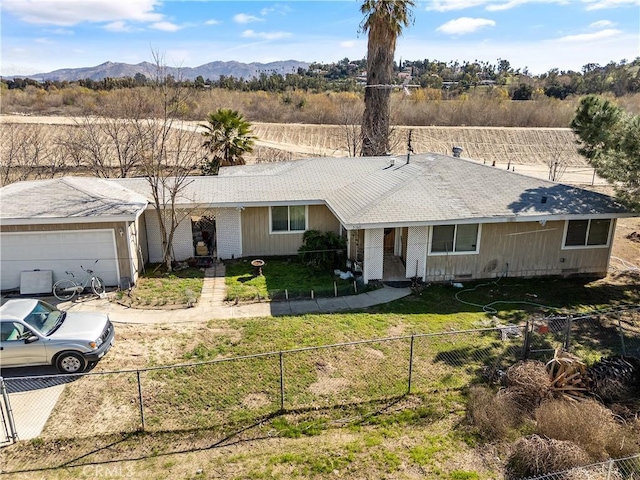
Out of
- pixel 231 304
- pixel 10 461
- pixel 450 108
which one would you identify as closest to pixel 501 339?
pixel 231 304

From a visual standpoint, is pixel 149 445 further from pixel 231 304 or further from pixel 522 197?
pixel 522 197

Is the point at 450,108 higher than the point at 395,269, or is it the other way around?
the point at 450,108

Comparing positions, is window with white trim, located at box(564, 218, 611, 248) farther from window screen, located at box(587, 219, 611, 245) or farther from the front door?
the front door

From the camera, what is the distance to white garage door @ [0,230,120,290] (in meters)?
14.6

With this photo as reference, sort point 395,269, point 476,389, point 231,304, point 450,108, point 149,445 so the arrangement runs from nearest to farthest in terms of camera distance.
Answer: point 149,445, point 476,389, point 231,304, point 395,269, point 450,108

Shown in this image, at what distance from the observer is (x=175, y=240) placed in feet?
57.9

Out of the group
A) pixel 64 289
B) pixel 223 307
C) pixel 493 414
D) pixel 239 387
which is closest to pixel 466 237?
pixel 493 414

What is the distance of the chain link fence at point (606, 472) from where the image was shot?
7.02 m

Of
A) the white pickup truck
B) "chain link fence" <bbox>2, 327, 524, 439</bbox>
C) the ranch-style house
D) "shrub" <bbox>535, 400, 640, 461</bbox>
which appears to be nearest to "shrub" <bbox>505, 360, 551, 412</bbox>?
"shrub" <bbox>535, 400, 640, 461</bbox>

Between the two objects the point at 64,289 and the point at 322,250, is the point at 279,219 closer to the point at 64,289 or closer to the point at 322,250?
the point at 322,250

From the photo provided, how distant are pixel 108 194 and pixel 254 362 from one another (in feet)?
31.0

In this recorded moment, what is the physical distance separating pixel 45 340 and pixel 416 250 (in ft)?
35.6

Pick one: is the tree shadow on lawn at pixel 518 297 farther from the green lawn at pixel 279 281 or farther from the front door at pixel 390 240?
the front door at pixel 390 240

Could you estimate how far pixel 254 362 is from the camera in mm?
10664
